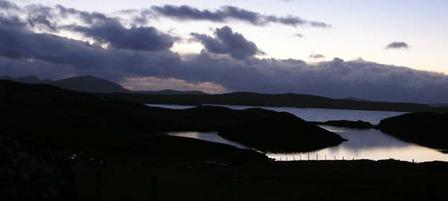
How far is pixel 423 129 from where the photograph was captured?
168 m

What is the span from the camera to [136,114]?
495 feet

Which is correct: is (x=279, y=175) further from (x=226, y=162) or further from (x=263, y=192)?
(x=226, y=162)

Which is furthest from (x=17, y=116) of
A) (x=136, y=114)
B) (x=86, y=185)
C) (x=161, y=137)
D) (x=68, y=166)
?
(x=68, y=166)

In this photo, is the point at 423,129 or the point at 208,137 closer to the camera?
the point at 208,137

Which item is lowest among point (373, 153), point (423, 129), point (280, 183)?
point (373, 153)

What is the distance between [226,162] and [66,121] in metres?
49.1

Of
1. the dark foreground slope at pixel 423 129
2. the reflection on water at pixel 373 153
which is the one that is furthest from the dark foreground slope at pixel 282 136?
the dark foreground slope at pixel 423 129

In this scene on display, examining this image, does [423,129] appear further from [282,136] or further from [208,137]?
[208,137]

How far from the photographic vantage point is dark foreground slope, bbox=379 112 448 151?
480 feet

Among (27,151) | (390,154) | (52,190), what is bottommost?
(390,154)

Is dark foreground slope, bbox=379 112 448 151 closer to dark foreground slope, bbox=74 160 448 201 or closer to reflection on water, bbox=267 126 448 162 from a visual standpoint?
reflection on water, bbox=267 126 448 162

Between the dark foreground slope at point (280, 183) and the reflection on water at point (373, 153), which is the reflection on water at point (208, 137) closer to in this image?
the reflection on water at point (373, 153)

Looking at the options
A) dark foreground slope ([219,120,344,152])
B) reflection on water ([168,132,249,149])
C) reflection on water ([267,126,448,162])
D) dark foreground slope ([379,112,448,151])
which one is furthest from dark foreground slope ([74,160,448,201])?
dark foreground slope ([379,112,448,151])

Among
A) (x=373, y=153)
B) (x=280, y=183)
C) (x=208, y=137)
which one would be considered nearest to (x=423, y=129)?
(x=373, y=153)
